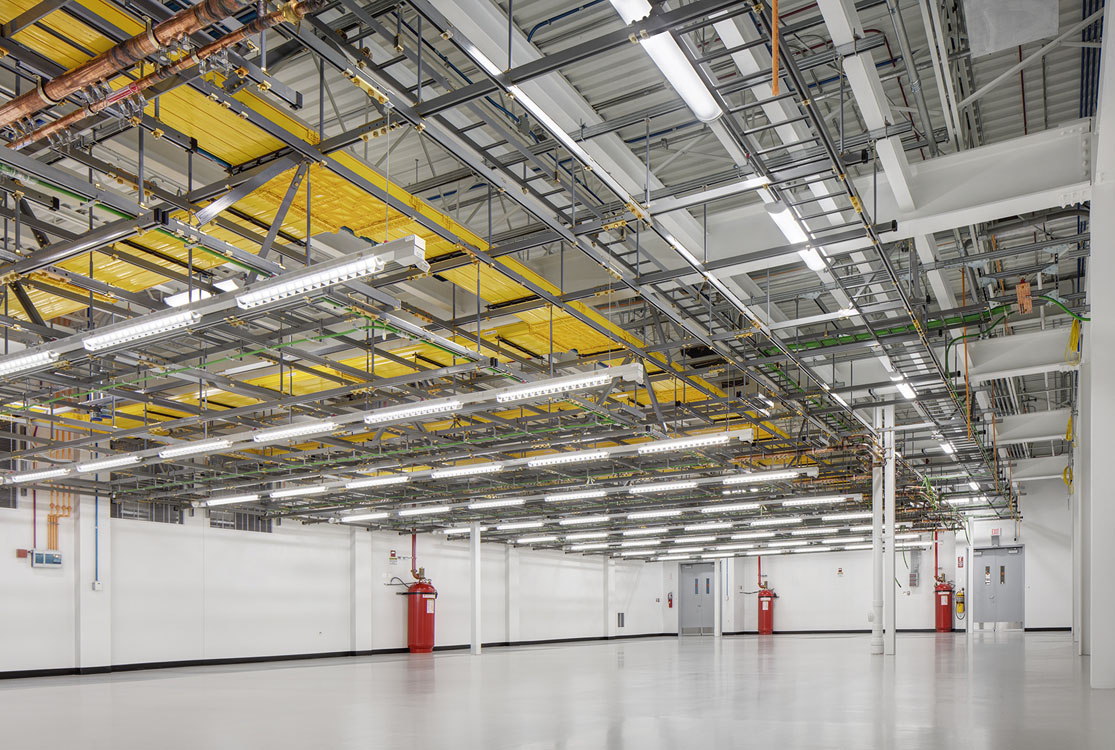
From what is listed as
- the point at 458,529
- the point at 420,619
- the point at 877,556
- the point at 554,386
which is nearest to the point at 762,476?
the point at 877,556

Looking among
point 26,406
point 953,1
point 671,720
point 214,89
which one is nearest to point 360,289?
point 214,89

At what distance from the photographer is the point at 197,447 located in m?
16.5

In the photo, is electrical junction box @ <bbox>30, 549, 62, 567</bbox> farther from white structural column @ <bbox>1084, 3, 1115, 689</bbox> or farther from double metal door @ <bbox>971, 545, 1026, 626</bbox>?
double metal door @ <bbox>971, 545, 1026, 626</bbox>

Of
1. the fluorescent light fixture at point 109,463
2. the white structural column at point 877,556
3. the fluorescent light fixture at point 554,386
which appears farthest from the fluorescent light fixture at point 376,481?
the white structural column at point 877,556

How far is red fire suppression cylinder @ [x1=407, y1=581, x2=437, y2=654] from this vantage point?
3322 centimetres

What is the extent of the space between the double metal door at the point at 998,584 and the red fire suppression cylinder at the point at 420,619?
25.0 m

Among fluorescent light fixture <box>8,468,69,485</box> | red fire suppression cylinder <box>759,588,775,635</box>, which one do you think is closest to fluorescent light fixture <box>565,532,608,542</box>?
red fire suppression cylinder <box>759,588,775,635</box>

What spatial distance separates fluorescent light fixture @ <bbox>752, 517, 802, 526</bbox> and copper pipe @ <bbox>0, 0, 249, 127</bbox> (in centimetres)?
3021

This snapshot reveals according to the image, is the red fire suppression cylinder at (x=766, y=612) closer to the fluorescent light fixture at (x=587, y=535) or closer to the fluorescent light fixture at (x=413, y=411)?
the fluorescent light fixture at (x=587, y=535)

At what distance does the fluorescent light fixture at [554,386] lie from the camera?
38.6 feet

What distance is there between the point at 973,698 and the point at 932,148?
7.51 meters

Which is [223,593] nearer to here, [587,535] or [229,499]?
[229,499]

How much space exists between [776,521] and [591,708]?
24493 mm

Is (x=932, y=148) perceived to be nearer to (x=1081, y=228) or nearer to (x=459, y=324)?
(x=1081, y=228)
